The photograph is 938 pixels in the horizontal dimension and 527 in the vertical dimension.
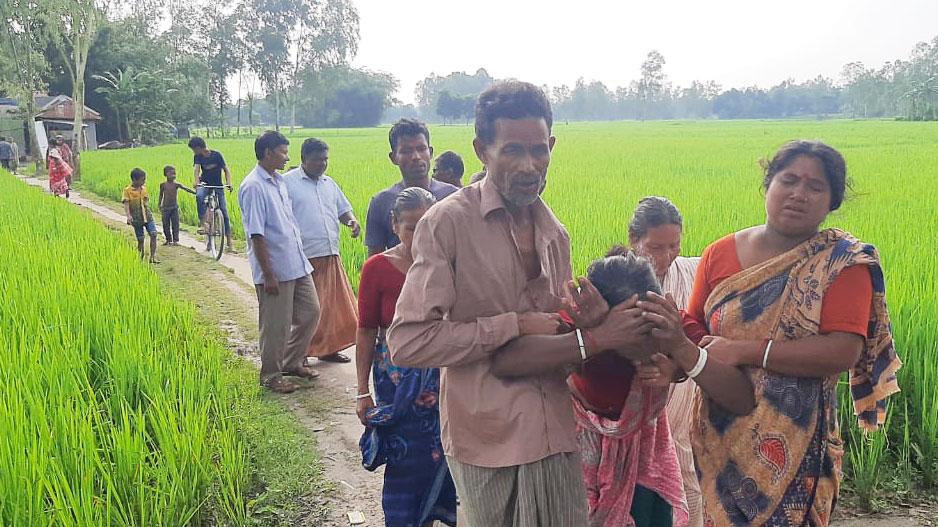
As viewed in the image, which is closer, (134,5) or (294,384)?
(294,384)

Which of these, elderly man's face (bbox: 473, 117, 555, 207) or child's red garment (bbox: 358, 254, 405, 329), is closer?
elderly man's face (bbox: 473, 117, 555, 207)

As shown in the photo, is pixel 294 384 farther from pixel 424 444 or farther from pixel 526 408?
pixel 526 408

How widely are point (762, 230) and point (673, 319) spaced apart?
1.54ft

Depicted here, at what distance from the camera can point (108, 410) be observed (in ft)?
10.2

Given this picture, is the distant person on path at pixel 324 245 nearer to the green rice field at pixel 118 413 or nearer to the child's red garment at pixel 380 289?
the green rice field at pixel 118 413

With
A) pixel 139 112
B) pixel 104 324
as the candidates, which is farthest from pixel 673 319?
pixel 139 112

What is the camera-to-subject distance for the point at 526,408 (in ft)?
5.22

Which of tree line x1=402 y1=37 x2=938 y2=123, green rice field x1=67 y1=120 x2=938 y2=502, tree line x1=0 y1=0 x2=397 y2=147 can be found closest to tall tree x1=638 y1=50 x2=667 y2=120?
tree line x1=402 y1=37 x2=938 y2=123

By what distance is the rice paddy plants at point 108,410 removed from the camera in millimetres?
2314

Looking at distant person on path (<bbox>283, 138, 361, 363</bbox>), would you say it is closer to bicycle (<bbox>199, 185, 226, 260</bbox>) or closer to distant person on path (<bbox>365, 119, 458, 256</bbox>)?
distant person on path (<bbox>365, 119, 458, 256</bbox>)

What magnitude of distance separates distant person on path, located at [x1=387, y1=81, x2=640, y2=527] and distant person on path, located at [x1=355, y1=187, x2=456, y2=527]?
76 centimetres

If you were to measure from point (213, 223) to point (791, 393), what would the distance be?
867 centimetres

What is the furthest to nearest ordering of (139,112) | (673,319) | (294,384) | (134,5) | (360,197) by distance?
1. (134,5)
2. (139,112)
3. (360,197)
4. (294,384)
5. (673,319)

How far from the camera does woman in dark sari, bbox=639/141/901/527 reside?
A: 164 centimetres
